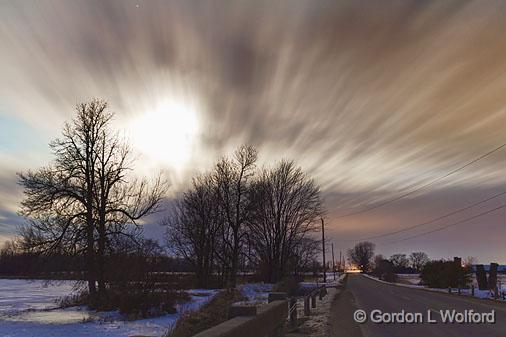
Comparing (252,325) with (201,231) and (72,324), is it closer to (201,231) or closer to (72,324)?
(72,324)

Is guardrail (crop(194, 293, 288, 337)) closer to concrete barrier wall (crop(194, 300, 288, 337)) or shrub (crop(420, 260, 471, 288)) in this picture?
concrete barrier wall (crop(194, 300, 288, 337))

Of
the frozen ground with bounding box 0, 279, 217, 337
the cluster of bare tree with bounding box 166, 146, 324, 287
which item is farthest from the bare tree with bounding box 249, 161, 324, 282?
the frozen ground with bounding box 0, 279, 217, 337

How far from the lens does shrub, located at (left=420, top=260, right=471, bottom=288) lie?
48.3 meters

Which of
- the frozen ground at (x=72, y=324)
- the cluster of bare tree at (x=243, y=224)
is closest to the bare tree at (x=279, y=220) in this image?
the cluster of bare tree at (x=243, y=224)

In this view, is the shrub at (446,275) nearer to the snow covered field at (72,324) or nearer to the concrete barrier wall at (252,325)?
the snow covered field at (72,324)

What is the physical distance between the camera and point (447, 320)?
17.1 meters

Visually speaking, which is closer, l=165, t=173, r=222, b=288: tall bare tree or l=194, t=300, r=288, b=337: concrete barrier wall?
l=194, t=300, r=288, b=337: concrete barrier wall

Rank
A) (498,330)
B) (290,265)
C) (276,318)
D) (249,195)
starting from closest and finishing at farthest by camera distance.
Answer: (276,318) → (498,330) → (249,195) → (290,265)

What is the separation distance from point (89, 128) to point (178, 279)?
16.9 m

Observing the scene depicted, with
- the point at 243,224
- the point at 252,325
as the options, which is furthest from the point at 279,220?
the point at 252,325

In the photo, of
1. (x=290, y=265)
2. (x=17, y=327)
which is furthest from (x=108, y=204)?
(x=290, y=265)

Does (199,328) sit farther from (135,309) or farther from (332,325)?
(135,309)

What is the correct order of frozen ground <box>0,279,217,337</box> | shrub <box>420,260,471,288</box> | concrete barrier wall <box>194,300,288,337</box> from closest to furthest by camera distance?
1. concrete barrier wall <box>194,300,288,337</box>
2. frozen ground <box>0,279,217,337</box>
3. shrub <box>420,260,471,288</box>

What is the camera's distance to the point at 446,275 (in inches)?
1981
